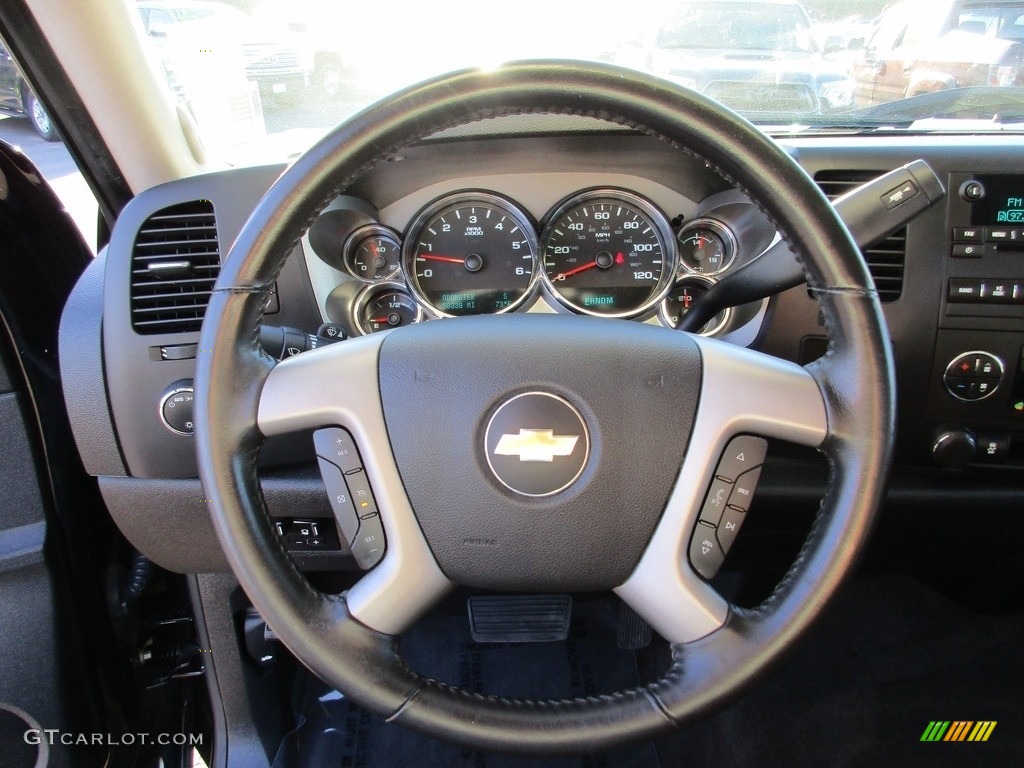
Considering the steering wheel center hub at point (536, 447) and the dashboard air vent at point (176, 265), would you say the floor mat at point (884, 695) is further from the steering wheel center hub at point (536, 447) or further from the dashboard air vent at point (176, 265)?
the dashboard air vent at point (176, 265)

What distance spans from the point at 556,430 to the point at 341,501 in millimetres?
286

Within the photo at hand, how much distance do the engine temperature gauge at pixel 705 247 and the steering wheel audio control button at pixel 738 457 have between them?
688 millimetres

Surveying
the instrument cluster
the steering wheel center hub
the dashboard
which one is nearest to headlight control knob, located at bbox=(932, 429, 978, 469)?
the dashboard

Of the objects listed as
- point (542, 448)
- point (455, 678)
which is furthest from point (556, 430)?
point (455, 678)

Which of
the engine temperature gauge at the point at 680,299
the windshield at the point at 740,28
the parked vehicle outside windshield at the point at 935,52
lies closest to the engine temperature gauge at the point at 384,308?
the engine temperature gauge at the point at 680,299

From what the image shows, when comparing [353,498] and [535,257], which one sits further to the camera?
[535,257]

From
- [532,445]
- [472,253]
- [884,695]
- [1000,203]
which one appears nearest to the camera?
[532,445]

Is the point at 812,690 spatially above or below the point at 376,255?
below

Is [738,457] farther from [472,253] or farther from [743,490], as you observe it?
[472,253]

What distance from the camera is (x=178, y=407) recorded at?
1.41 meters

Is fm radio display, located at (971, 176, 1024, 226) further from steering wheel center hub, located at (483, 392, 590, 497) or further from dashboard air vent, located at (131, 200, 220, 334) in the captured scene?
dashboard air vent, located at (131, 200, 220, 334)

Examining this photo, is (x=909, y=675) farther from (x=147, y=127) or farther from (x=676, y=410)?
(x=147, y=127)

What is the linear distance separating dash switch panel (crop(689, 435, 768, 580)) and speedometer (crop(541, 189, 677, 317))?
2.14 feet

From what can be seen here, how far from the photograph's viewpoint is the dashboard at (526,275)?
142cm
